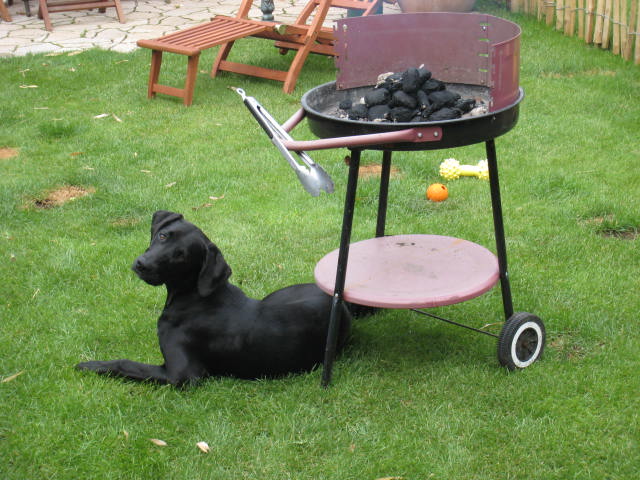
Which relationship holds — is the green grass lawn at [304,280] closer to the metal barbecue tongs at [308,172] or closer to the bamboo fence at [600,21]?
the metal barbecue tongs at [308,172]

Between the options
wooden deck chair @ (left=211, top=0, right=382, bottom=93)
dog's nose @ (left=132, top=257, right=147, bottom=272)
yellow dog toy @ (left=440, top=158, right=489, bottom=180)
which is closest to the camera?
dog's nose @ (left=132, top=257, right=147, bottom=272)

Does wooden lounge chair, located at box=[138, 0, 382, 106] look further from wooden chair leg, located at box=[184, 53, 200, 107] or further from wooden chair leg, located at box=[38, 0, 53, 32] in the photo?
wooden chair leg, located at box=[38, 0, 53, 32]

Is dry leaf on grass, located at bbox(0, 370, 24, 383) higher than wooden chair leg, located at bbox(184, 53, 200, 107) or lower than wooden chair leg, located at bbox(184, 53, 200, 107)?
lower

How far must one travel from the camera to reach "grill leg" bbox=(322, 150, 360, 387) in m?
3.44

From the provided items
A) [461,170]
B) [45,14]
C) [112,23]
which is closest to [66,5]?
[45,14]

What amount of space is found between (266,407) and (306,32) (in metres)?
5.75

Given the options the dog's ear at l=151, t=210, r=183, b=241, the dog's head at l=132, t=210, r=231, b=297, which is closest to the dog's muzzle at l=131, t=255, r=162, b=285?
the dog's head at l=132, t=210, r=231, b=297

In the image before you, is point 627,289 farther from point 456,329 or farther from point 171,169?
point 171,169

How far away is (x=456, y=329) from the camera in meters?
4.18

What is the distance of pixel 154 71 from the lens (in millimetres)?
8188

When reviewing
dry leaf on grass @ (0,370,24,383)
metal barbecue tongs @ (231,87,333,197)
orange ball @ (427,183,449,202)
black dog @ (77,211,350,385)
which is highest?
metal barbecue tongs @ (231,87,333,197)

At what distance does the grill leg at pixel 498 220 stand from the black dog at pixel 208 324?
2.87ft

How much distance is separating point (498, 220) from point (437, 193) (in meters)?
2.01

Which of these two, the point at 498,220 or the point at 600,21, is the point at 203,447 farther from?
the point at 600,21
